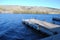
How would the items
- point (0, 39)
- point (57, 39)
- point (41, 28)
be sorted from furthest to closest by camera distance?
point (41, 28) → point (0, 39) → point (57, 39)

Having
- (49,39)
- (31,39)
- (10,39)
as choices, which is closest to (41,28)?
(31,39)

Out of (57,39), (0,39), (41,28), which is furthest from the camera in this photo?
(41,28)

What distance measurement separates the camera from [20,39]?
18641mm

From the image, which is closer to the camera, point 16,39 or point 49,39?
point 49,39

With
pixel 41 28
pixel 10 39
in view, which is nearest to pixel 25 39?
pixel 10 39

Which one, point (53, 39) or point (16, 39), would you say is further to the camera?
point (16, 39)

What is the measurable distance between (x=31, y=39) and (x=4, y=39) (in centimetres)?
418

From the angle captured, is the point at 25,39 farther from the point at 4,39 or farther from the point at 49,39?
the point at 49,39

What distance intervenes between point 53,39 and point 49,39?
0.37 metres

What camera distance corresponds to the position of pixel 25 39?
18.4 metres

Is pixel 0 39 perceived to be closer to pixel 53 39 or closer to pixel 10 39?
pixel 10 39

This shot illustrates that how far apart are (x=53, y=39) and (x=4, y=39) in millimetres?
9671

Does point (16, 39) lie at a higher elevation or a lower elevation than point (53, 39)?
lower

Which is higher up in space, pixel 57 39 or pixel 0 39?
pixel 57 39
